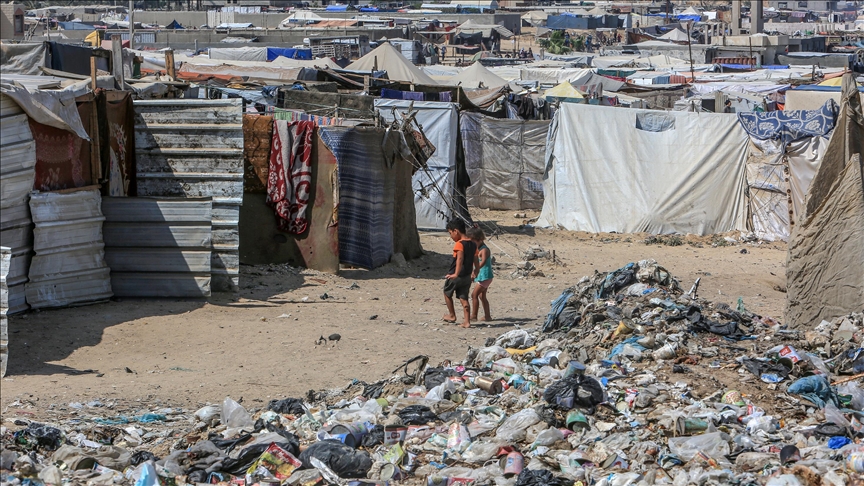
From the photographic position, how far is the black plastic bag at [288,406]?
6418mm

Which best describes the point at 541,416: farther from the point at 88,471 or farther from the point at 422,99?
the point at 422,99

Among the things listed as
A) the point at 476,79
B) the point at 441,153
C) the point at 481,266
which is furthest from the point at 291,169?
the point at 476,79

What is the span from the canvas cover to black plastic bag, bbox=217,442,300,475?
1102 centimetres

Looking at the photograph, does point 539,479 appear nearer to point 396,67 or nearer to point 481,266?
point 481,266

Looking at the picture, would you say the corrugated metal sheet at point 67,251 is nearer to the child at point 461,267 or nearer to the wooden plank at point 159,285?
the wooden plank at point 159,285

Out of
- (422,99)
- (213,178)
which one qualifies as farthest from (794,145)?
(213,178)

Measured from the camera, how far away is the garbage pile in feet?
17.4

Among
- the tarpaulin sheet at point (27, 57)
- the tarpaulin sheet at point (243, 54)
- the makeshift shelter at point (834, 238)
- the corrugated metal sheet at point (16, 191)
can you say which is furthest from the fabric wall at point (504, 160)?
the tarpaulin sheet at point (243, 54)

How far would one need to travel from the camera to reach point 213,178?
10.3 meters

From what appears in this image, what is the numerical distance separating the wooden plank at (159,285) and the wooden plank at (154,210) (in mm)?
552

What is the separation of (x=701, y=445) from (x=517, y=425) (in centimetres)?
107

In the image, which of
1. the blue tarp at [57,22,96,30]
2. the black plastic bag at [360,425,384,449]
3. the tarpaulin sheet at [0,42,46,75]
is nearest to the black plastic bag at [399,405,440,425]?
the black plastic bag at [360,425,384,449]

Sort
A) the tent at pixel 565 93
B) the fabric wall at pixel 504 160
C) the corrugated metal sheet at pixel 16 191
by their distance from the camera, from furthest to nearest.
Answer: the tent at pixel 565 93 < the fabric wall at pixel 504 160 < the corrugated metal sheet at pixel 16 191

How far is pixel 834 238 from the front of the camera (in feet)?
27.1
